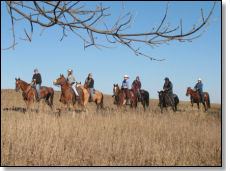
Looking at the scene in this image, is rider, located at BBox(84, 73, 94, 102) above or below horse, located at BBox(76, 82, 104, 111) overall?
above

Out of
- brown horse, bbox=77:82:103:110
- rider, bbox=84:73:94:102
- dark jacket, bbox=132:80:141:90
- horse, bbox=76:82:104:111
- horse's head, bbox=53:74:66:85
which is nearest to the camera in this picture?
horse's head, bbox=53:74:66:85

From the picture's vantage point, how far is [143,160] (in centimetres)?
438

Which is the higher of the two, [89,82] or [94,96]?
[89,82]

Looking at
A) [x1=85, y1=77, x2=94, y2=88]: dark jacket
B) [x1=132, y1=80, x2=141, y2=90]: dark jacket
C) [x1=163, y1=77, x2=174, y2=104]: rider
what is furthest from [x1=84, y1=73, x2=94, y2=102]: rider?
[x1=163, y1=77, x2=174, y2=104]: rider

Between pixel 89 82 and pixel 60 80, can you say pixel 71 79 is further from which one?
pixel 89 82

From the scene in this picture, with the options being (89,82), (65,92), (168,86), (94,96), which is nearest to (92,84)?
(89,82)

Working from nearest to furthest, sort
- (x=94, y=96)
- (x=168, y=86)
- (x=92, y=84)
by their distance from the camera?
(x=168, y=86)
(x=92, y=84)
(x=94, y=96)

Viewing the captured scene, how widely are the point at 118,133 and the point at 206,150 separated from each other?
7.11 ft

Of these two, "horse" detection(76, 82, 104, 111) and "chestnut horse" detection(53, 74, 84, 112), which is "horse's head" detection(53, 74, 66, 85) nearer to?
"chestnut horse" detection(53, 74, 84, 112)

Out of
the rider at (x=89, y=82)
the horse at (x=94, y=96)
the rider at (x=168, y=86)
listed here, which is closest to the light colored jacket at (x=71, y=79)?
the horse at (x=94, y=96)

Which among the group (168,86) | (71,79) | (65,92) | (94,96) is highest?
(71,79)
